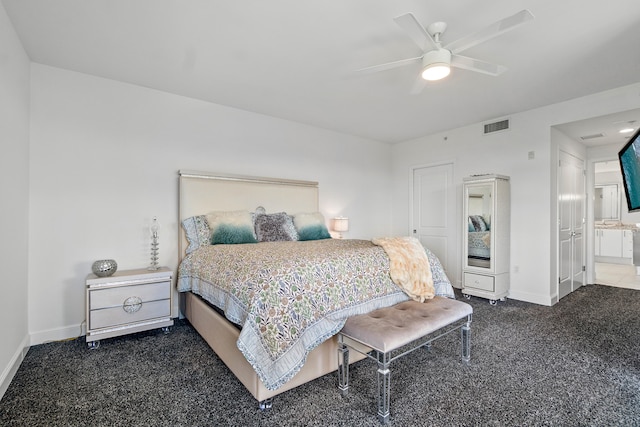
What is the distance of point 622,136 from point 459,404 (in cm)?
483

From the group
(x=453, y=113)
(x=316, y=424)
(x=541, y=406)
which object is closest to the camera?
(x=316, y=424)

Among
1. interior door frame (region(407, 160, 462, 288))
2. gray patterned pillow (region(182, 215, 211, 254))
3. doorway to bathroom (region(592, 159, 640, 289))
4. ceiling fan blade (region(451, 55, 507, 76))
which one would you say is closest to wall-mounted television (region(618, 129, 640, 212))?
ceiling fan blade (region(451, 55, 507, 76))

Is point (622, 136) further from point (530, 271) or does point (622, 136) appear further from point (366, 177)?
point (366, 177)

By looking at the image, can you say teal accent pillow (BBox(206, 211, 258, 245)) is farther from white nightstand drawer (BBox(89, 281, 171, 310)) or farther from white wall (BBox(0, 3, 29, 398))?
white wall (BBox(0, 3, 29, 398))

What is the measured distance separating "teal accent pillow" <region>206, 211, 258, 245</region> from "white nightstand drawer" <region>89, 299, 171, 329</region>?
31.4 inches

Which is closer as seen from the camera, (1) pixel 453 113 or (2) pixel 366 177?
(1) pixel 453 113

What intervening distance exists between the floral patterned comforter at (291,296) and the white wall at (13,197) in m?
1.34

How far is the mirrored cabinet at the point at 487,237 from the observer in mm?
4035

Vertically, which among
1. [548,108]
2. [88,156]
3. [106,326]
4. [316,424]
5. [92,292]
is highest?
[548,108]

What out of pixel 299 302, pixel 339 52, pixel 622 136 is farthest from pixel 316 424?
pixel 622 136

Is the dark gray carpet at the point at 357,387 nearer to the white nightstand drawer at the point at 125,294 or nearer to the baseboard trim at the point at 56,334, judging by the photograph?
the baseboard trim at the point at 56,334

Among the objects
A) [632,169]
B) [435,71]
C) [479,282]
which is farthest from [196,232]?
[632,169]

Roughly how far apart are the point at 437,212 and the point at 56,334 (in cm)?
521

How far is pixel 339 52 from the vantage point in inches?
103
